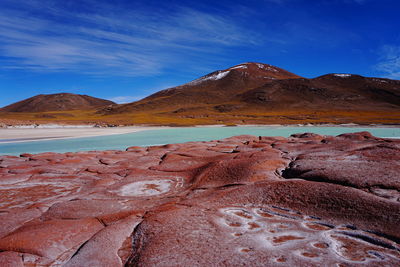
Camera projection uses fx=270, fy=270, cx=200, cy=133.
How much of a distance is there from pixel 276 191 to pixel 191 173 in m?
2.11

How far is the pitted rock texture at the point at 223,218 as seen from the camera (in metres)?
2.18

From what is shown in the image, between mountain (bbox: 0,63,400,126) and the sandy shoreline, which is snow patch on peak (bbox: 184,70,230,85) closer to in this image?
mountain (bbox: 0,63,400,126)

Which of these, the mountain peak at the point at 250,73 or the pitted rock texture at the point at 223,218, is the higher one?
the mountain peak at the point at 250,73

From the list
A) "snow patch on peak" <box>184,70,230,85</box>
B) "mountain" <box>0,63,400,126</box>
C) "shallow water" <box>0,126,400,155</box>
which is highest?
"snow patch on peak" <box>184,70,230,85</box>

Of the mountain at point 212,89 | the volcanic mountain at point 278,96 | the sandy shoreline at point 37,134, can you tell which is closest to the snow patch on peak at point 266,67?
the mountain at point 212,89

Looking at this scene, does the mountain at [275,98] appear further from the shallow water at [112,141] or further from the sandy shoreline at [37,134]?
the shallow water at [112,141]

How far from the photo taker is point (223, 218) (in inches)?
111

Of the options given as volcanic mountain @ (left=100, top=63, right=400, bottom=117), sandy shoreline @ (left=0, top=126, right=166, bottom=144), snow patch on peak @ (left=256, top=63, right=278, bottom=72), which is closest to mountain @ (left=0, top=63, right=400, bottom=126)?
volcanic mountain @ (left=100, top=63, right=400, bottom=117)

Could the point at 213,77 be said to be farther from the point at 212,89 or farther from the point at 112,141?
the point at 112,141

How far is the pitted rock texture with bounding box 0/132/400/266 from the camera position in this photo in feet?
7.14

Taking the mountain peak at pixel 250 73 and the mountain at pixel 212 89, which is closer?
the mountain at pixel 212 89

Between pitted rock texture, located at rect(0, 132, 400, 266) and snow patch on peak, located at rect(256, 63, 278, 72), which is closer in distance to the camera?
pitted rock texture, located at rect(0, 132, 400, 266)

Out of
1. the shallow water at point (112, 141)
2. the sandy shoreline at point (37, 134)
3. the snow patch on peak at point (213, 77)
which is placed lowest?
the shallow water at point (112, 141)

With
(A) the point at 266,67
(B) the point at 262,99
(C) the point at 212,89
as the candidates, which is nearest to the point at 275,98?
(B) the point at 262,99
